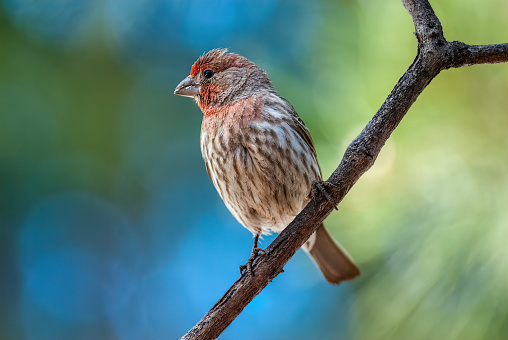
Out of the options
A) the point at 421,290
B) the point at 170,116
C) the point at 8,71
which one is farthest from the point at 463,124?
the point at 8,71

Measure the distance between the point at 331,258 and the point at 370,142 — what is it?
2.61 feet

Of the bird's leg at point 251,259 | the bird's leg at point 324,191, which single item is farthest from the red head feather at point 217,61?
the bird's leg at point 324,191

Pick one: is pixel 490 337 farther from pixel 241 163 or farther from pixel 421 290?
pixel 241 163

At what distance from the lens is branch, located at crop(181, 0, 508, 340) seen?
4.33 ft

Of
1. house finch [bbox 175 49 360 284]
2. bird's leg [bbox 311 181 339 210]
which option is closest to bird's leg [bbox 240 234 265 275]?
house finch [bbox 175 49 360 284]

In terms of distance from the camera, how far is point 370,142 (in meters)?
1.38

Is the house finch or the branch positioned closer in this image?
the branch

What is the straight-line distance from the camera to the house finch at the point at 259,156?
189cm

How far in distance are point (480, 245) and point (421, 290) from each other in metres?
0.20

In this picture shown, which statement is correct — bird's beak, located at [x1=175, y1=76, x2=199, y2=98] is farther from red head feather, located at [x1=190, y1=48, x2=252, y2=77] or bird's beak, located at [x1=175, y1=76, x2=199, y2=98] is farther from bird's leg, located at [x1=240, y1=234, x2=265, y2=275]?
bird's leg, located at [x1=240, y1=234, x2=265, y2=275]

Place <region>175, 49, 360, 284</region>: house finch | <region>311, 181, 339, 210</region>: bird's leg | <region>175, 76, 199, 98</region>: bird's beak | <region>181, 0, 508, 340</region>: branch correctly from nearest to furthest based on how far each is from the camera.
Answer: <region>181, 0, 508, 340</region>: branch < <region>311, 181, 339, 210</region>: bird's leg < <region>175, 49, 360, 284</region>: house finch < <region>175, 76, 199, 98</region>: bird's beak

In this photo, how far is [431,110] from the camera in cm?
170

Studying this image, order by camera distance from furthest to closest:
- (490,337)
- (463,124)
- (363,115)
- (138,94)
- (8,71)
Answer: (138,94) < (8,71) < (363,115) < (463,124) < (490,337)

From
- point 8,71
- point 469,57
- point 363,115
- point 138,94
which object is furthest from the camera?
point 138,94
